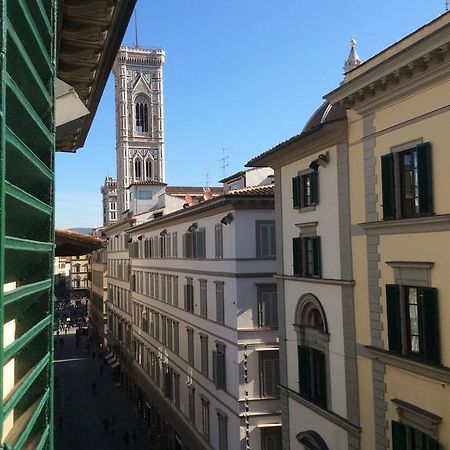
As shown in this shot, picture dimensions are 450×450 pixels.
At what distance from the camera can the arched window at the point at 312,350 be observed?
16.5 meters

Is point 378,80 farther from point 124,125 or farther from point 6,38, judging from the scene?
point 124,125

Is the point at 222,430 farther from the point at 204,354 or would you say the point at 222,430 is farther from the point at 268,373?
the point at 204,354

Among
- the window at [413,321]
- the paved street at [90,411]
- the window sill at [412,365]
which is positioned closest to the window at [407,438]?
the window sill at [412,365]

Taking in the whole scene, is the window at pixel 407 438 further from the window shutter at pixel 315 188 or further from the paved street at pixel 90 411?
the paved street at pixel 90 411

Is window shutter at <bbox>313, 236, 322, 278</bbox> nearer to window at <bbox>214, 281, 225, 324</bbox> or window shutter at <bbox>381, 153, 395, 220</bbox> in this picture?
window shutter at <bbox>381, 153, 395, 220</bbox>

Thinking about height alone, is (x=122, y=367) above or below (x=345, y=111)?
below

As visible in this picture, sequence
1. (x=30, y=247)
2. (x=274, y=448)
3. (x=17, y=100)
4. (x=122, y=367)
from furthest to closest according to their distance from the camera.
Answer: (x=122, y=367)
(x=274, y=448)
(x=30, y=247)
(x=17, y=100)

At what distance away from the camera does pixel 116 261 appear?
55844 millimetres

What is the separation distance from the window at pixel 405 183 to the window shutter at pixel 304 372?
586cm

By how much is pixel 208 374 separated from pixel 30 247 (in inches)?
966

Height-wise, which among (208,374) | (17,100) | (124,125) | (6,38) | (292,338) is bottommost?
(208,374)

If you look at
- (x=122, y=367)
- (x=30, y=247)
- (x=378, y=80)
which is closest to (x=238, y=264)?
(x=378, y=80)

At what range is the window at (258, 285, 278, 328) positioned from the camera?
926 inches

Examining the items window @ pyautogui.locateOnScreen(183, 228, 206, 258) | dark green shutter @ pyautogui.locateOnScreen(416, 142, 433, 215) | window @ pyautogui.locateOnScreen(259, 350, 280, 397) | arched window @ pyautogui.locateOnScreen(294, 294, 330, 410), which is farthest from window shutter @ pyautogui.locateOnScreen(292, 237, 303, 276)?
window @ pyautogui.locateOnScreen(183, 228, 206, 258)
